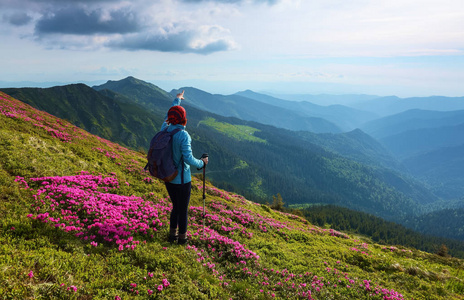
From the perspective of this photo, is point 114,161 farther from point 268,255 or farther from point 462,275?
point 462,275

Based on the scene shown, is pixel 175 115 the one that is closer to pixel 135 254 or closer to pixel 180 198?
pixel 180 198

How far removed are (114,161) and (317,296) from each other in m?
20.0

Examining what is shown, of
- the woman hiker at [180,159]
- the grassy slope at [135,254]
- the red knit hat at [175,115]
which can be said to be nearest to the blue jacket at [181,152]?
the woman hiker at [180,159]

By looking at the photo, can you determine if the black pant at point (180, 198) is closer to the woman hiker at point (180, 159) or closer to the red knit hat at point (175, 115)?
the woman hiker at point (180, 159)

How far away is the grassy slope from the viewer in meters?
6.56

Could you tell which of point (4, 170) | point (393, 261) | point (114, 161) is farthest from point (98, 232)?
point (393, 261)

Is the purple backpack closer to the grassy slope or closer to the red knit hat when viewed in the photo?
the red knit hat

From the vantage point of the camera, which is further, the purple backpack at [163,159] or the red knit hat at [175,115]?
the red knit hat at [175,115]

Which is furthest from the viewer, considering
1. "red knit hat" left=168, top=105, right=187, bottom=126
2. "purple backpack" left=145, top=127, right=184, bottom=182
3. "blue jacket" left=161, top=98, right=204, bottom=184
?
"red knit hat" left=168, top=105, right=187, bottom=126

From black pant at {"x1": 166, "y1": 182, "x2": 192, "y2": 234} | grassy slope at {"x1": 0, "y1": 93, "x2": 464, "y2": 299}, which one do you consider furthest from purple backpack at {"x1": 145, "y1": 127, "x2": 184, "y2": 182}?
grassy slope at {"x1": 0, "y1": 93, "x2": 464, "y2": 299}

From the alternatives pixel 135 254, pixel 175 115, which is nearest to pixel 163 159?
pixel 175 115

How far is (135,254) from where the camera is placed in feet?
27.5

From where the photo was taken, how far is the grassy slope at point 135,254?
6562 mm

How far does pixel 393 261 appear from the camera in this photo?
14.1m
